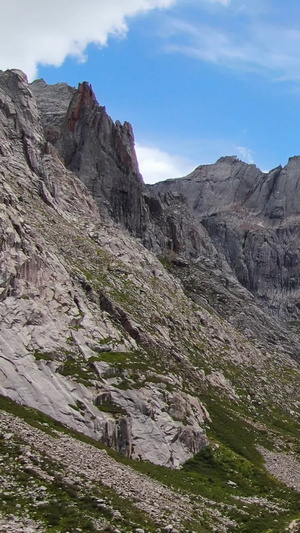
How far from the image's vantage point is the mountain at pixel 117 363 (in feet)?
123

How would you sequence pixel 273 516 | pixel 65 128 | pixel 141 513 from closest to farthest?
pixel 141 513 → pixel 273 516 → pixel 65 128

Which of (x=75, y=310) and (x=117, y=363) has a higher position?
(x=75, y=310)

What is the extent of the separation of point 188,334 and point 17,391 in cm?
6000

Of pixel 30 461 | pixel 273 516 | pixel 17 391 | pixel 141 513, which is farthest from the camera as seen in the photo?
pixel 17 391

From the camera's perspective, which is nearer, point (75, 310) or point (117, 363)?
point (117, 363)

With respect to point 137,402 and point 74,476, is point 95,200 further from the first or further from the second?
point 74,476

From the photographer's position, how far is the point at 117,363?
245 feet

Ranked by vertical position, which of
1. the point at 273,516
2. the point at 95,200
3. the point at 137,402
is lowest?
the point at 273,516

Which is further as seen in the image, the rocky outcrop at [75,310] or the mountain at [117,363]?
the rocky outcrop at [75,310]

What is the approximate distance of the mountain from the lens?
1479 inches

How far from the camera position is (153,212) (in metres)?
182

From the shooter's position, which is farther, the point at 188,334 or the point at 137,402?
the point at 188,334

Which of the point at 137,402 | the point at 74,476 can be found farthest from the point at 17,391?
the point at 74,476

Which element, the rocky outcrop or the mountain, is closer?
the mountain
